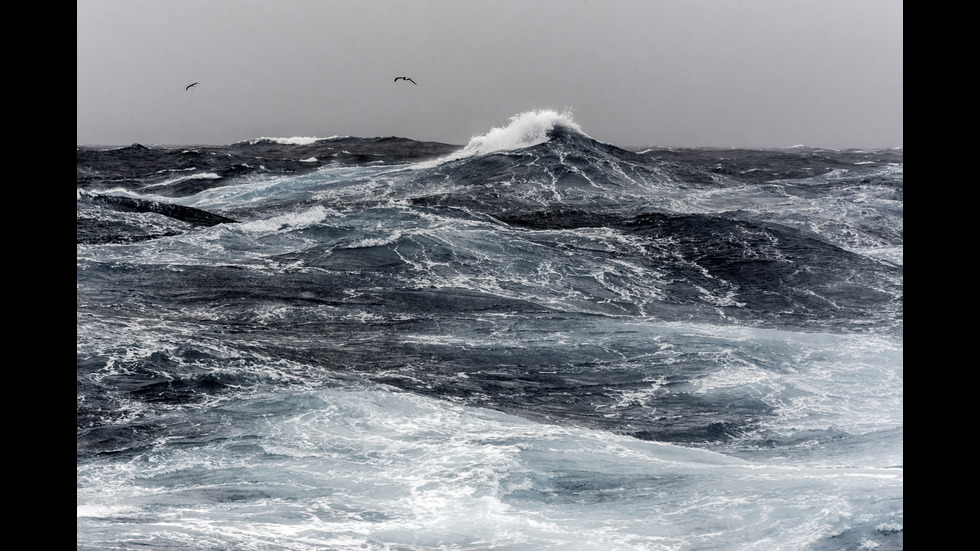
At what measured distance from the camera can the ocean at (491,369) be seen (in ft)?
36.9

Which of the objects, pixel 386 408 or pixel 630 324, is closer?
pixel 386 408

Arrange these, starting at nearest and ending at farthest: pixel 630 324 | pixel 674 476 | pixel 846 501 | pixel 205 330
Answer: pixel 846 501, pixel 674 476, pixel 205 330, pixel 630 324

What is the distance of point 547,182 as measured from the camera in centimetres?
4072

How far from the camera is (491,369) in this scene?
1856 centimetres

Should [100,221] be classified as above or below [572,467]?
above

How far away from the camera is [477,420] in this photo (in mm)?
15562

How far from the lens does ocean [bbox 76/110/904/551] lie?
36.9ft

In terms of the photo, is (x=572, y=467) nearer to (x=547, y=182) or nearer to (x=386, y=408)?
(x=386, y=408)

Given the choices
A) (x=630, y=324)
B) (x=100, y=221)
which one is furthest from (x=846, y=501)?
(x=100, y=221)

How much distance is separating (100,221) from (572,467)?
24473 mm

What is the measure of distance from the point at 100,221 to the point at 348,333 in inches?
597
